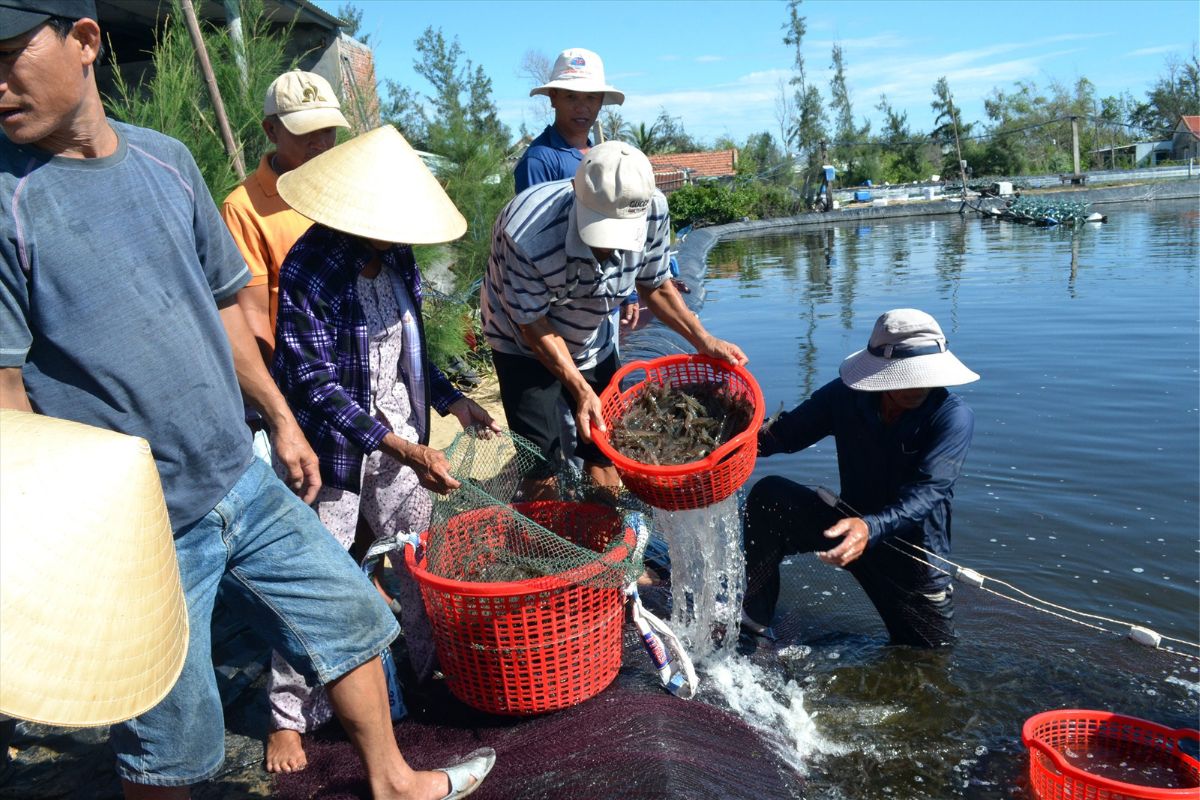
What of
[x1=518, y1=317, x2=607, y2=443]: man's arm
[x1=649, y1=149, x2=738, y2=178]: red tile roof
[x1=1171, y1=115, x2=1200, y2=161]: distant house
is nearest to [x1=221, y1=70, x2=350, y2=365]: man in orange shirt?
[x1=518, y1=317, x2=607, y2=443]: man's arm

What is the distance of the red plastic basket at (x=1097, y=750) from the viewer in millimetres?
2477

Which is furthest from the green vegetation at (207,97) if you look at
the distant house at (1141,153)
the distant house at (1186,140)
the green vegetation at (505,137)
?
the distant house at (1141,153)

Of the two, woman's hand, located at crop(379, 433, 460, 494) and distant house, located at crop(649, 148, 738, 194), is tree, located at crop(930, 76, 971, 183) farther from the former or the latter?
woman's hand, located at crop(379, 433, 460, 494)

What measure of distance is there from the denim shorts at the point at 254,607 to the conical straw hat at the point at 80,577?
0.39 m

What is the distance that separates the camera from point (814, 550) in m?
3.64

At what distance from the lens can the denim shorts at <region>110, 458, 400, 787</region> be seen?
2043 millimetres

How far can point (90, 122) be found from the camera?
6.27 feet

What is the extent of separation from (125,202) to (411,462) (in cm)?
107

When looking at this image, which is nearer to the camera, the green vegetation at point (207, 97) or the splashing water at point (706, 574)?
the splashing water at point (706, 574)

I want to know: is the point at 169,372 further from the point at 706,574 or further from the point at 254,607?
the point at 706,574

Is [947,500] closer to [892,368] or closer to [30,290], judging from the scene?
[892,368]

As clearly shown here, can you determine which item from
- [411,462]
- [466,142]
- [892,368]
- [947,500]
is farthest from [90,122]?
[466,142]

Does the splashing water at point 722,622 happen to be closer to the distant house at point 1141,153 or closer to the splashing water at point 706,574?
the splashing water at point 706,574

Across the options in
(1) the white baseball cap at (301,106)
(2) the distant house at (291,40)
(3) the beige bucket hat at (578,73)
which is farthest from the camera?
(2) the distant house at (291,40)
